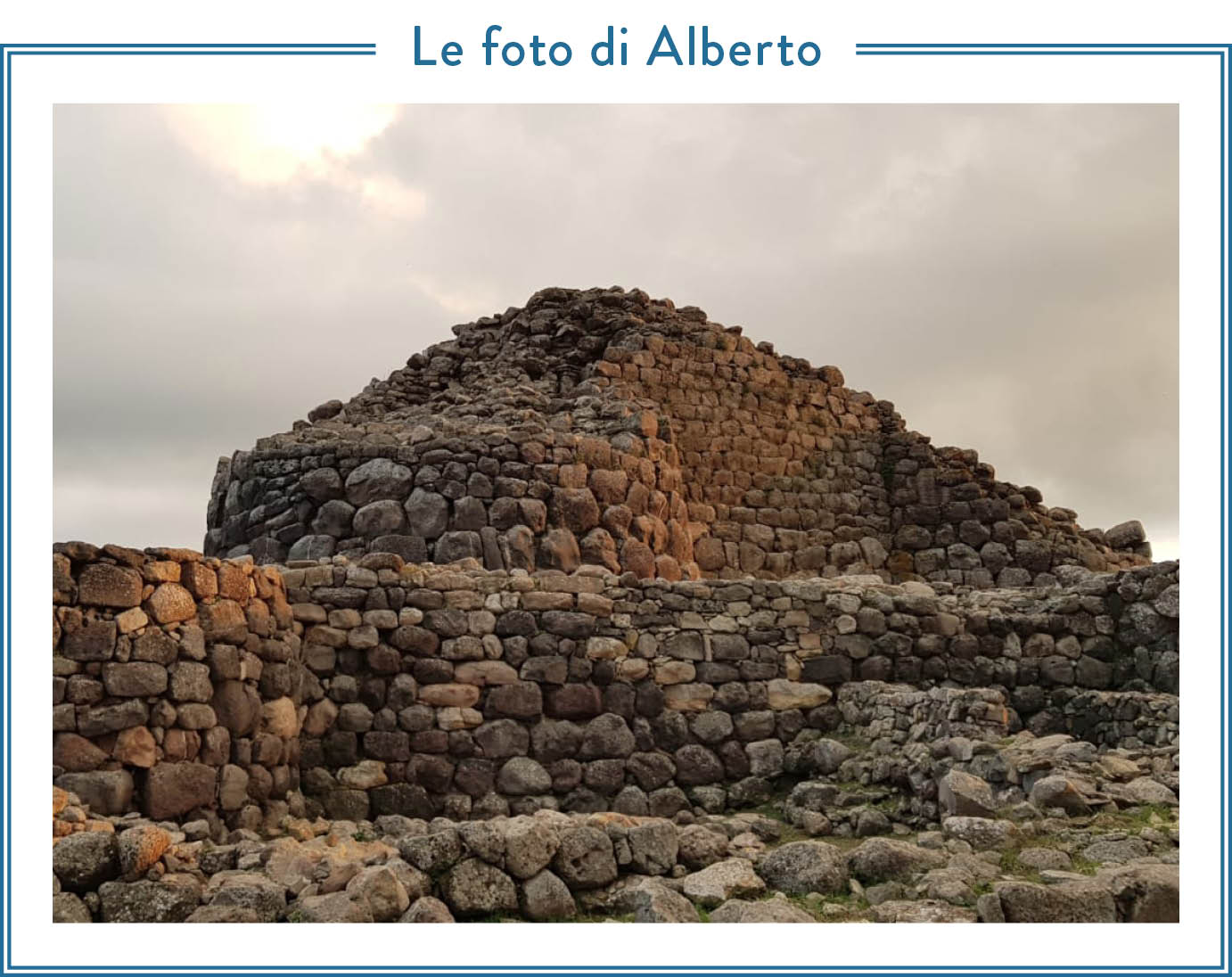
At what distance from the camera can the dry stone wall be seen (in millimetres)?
7156

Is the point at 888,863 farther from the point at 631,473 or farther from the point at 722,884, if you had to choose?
the point at 631,473

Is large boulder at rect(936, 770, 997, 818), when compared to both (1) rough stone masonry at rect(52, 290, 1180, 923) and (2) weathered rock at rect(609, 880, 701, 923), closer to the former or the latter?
(1) rough stone masonry at rect(52, 290, 1180, 923)

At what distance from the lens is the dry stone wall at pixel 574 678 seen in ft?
23.5

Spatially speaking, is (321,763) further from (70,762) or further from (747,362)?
(747,362)

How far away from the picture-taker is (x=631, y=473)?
39.6 feet

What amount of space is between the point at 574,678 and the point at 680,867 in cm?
306

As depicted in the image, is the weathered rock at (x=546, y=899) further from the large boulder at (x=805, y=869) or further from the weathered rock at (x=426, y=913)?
the large boulder at (x=805, y=869)

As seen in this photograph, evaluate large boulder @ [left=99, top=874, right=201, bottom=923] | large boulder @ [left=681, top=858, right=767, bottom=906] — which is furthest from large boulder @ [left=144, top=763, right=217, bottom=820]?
large boulder @ [left=681, top=858, right=767, bottom=906]

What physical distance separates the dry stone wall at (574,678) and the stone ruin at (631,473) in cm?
220

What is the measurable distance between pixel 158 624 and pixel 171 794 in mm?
973

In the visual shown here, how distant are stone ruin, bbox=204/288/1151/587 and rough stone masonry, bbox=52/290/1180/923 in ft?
0.16

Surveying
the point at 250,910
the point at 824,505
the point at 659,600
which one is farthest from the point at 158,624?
the point at 824,505

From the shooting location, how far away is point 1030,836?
5.82 m

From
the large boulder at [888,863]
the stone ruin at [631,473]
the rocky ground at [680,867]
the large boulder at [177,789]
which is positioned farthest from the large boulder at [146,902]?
the stone ruin at [631,473]
